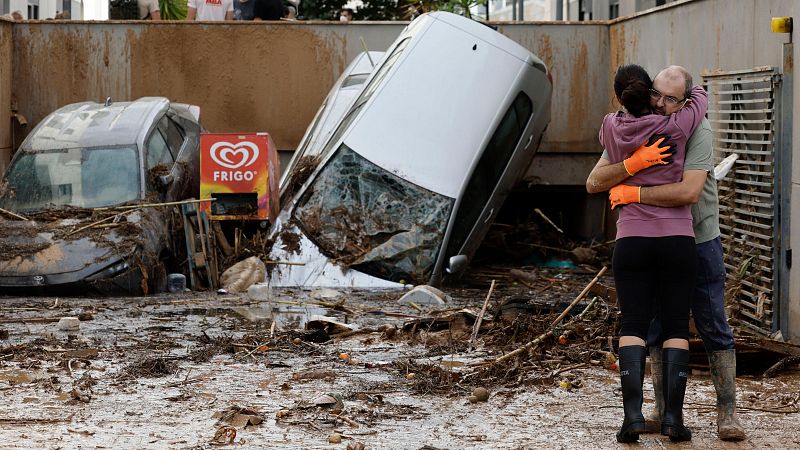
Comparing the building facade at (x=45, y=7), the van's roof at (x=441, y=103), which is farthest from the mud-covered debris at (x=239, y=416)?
the building facade at (x=45, y=7)

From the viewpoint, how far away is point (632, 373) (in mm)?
5703

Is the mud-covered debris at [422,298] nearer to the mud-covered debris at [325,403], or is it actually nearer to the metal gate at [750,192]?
the metal gate at [750,192]

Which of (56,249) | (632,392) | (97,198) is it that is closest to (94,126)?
(97,198)

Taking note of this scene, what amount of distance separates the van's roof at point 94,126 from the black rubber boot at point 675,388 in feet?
26.9

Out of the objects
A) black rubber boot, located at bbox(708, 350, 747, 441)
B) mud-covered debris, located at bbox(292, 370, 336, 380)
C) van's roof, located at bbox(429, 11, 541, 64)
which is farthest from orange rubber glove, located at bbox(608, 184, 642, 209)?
van's roof, located at bbox(429, 11, 541, 64)

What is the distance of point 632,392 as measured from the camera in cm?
568

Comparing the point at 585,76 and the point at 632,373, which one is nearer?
the point at 632,373

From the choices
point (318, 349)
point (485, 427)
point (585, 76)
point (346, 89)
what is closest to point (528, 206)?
point (585, 76)

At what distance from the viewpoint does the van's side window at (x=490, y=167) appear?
1207 centimetres

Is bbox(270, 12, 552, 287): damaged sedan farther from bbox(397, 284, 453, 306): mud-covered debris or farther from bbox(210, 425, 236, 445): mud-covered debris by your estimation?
bbox(210, 425, 236, 445): mud-covered debris

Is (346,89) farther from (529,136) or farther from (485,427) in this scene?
(485,427)

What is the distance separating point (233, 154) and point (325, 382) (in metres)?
5.74

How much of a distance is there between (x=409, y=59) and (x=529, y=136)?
5.33 ft

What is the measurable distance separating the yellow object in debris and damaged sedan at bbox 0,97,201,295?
19.4ft
